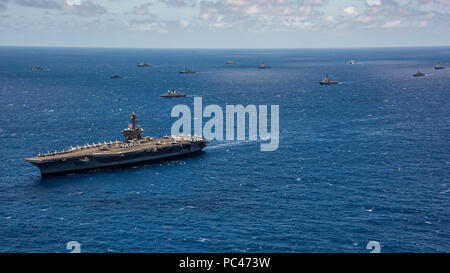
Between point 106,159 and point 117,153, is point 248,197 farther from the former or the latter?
point 106,159

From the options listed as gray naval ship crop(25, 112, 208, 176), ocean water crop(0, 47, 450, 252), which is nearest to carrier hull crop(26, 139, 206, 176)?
gray naval ship crop(25, 112, 208, 176)

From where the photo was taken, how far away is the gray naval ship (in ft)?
359

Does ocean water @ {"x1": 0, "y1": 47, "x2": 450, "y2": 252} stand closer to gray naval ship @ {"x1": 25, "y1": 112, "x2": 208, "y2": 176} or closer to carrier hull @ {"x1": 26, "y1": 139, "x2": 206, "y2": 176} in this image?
carrier hull @ {"x1": 26, "y1": 139, "x2": 206, "y2": 176}

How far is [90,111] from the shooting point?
7510 inches

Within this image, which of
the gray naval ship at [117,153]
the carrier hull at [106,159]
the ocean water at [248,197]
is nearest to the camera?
the ocean water at [248,197]

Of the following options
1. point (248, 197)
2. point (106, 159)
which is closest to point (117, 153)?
point (106, 159)

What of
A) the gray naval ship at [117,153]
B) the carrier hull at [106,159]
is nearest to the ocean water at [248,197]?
the carrier hull at [106,159]

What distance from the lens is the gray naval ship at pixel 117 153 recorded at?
10944 cm

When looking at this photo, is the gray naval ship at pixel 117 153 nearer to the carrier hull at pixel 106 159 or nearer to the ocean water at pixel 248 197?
the carrier hull at pixel 106 159

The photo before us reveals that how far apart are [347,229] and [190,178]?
39.7 meters
